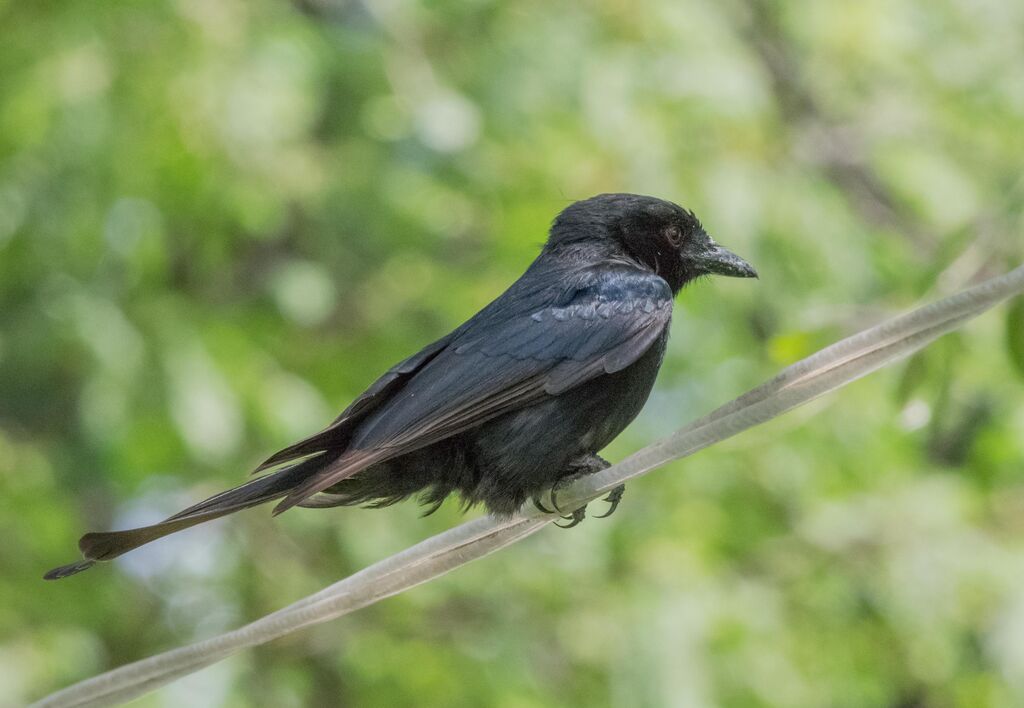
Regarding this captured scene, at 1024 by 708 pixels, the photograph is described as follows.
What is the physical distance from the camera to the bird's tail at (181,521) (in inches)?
105

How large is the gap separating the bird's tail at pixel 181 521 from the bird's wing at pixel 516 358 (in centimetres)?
10

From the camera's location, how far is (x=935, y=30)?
7.12 meters

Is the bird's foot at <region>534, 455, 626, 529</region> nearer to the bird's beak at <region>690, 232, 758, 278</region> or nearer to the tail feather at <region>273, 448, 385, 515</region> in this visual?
the tail feather at <region>273, 448, 385, 515</region>

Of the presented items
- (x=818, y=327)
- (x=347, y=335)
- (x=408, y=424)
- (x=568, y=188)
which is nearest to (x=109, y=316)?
(x=347, y=335)

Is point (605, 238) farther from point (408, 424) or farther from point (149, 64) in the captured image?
point (149, 64)

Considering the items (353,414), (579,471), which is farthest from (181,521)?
(579,471)

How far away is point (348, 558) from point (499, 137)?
2.36m

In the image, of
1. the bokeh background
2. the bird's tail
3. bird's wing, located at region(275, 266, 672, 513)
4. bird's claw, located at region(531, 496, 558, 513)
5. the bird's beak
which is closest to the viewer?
the bird's tail

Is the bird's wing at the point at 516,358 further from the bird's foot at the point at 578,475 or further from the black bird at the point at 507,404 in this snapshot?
the bird's foot at the point at 578,475

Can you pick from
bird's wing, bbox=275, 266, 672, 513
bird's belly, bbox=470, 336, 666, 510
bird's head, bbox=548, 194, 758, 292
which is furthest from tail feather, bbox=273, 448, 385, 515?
bird's head, bbox=548, 194, 758, 292

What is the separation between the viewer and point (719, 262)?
3990 mm

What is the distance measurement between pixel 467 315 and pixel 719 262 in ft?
7.52

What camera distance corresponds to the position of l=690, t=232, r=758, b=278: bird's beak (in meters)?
3.95

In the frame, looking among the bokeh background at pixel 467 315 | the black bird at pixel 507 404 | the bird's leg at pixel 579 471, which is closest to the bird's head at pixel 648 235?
the black bird at pixel 507 404
